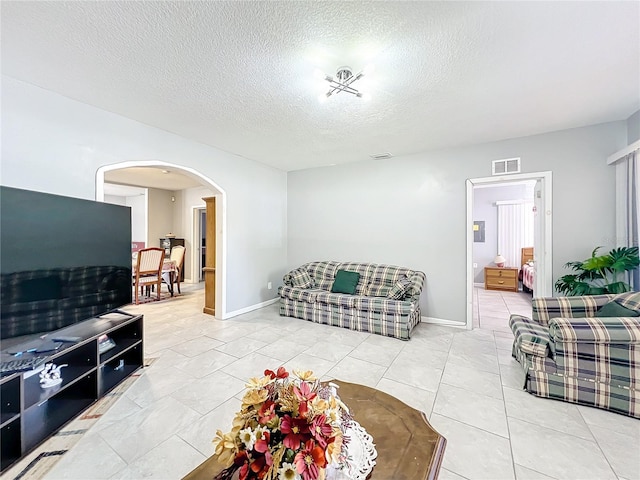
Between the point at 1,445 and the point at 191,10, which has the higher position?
the point at 191,10

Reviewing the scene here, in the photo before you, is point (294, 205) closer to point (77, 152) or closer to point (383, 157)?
point (383, 157)

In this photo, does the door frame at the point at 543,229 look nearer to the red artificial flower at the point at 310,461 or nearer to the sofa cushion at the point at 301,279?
the sofa cushion at the point at 301,279

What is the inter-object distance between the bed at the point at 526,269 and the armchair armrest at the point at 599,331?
448 cm

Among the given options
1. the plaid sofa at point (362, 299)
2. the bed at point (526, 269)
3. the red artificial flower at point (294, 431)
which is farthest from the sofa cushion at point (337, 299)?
the bed at point (526, 269)

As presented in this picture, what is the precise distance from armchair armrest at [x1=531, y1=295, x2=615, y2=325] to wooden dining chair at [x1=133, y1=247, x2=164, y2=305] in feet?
20.8

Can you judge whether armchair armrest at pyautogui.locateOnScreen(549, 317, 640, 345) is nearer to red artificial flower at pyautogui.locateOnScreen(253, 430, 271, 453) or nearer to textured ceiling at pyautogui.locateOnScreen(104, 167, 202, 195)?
red artificial flower at pyautogui.locateOnScreen(253, 430, 271, 453)

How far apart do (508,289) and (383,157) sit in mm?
4932

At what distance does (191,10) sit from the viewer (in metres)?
1.56

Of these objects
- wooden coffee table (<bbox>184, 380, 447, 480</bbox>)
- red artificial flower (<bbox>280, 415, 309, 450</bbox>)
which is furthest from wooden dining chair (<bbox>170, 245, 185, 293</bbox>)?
red artificial flower (<bbox>280, 415, 309, 450</bbox>)

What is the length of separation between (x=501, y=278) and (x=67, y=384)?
7986mm

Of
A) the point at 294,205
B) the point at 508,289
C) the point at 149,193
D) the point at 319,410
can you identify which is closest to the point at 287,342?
the point at 319,410

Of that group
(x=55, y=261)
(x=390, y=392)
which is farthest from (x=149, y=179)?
(x=390, y=392)

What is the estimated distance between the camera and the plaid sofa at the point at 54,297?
1.67m

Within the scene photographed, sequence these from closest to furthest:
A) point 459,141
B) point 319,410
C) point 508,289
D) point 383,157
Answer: point 319,410 < point 459,141 < point 383,157 < point 508,289
